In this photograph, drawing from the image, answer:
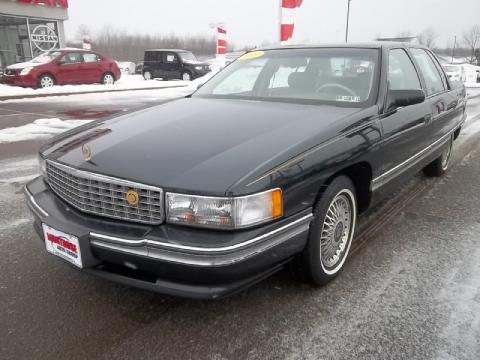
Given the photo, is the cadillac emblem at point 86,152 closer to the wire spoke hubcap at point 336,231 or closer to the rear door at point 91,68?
the wire spoke hubcap at point 336,231

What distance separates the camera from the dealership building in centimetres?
1816

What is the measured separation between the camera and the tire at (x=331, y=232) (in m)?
2.40

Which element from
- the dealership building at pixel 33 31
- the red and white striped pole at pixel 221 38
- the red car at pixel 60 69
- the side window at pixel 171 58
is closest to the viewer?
the red car at pixel 60 69

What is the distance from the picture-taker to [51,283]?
2715 millimetres

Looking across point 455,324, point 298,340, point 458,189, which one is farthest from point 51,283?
point 458,189

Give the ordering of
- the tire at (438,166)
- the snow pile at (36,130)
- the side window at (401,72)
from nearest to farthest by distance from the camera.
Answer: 1. the side window at (401,72)
2. the tire at (438,166)
3. the snow pile at (36,130)

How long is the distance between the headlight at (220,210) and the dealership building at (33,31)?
62.8ft

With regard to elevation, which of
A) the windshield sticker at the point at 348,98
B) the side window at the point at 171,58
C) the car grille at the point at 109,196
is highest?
the windshield sticker at the point at 348,98

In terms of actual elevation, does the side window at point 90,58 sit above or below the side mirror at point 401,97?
below

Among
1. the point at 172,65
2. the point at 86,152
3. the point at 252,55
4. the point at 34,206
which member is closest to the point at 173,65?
the point at 172,65

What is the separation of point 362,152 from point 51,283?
2167 millimetres

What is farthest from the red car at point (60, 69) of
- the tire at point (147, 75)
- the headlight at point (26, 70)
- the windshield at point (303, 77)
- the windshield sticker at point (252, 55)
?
the windshield at point (303, 77)

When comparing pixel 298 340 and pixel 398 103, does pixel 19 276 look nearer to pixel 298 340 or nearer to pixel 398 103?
pixel 298 340

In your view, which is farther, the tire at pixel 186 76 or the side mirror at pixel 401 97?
the tire at pixel 186 76
